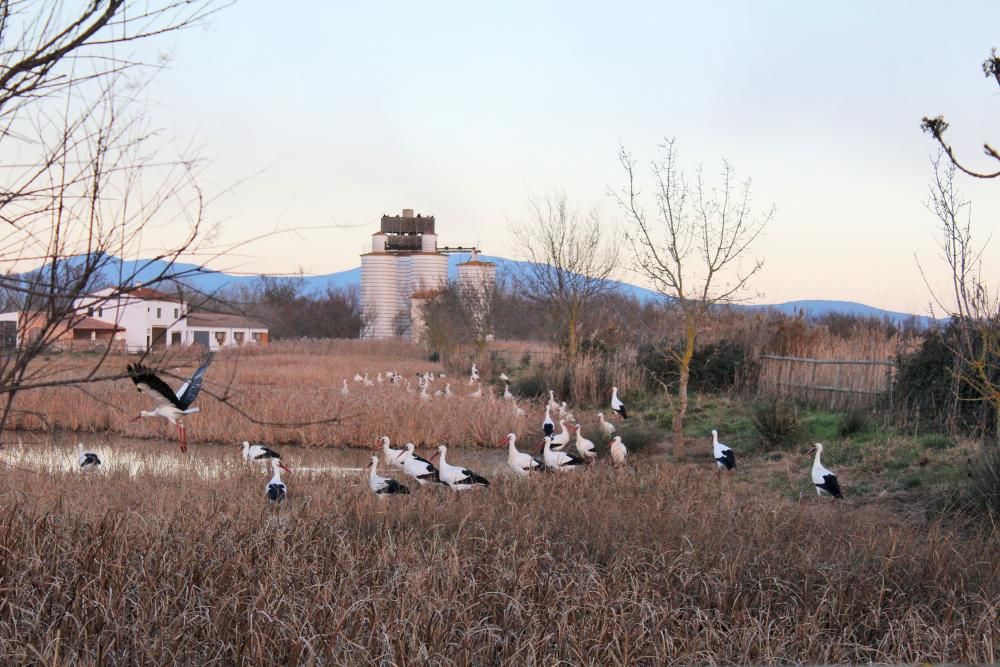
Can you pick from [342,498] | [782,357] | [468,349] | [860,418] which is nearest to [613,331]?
[468,349]

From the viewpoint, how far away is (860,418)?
47.2 ft

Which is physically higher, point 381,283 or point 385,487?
point 381,283

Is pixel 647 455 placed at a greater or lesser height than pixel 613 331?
lesser

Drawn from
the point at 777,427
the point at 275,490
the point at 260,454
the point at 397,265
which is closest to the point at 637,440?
the point at 777,427

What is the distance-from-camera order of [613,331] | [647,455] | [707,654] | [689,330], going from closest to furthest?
[707,654], [689,330], [647,455], [613,331]

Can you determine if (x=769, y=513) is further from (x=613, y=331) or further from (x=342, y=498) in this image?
(x=613, y=331)

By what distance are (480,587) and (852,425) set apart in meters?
10.3

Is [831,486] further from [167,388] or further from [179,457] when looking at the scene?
[179,457]

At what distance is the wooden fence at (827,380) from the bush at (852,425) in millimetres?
825

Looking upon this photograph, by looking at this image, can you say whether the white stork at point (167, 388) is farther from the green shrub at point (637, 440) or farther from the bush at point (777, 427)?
the bush at point (777, 427)

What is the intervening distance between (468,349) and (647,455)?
77.0 ft

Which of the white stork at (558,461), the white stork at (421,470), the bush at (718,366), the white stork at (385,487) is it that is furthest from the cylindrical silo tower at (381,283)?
the white stork at (385,487)

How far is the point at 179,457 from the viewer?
1339 cm

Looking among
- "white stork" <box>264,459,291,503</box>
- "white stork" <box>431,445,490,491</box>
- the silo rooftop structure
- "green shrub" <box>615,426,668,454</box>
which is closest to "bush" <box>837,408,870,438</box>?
"green shrub" <box>615,426,668,454</box>
